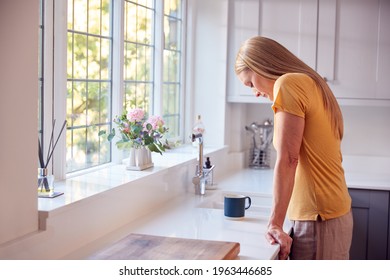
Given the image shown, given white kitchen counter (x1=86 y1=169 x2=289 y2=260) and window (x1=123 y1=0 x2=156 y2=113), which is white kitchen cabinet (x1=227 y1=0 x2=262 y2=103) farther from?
white kitchen counter (x1=86 y1=169 x2=289 y2=260)

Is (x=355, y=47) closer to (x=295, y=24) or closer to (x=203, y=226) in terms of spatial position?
(x=295, y=24)

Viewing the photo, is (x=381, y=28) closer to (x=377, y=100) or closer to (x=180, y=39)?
(x=377, y=100)

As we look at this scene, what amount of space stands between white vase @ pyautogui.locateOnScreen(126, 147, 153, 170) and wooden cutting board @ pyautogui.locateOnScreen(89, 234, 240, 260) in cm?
89

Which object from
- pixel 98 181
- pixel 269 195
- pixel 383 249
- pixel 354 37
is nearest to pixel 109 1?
pixel 98 181

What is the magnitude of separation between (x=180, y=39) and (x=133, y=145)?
1.35 meters

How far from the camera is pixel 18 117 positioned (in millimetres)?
1868

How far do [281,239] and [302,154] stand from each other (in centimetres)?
31

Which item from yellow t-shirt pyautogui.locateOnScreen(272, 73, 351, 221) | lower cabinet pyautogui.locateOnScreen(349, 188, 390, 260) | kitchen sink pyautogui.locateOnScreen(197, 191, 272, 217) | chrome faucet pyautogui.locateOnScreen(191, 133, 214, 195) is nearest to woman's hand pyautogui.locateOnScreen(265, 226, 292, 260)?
yellow t-shirt pyautogui.locateOnScreen(272, 73, 351, 221)

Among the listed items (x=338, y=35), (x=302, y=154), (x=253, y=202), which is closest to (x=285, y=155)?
(x=302, y=154)

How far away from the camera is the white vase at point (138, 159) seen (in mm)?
3029

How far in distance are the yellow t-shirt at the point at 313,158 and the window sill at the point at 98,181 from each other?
29.3 inches

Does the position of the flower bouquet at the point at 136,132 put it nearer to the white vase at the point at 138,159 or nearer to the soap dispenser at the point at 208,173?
the white vase at the point at 138,159

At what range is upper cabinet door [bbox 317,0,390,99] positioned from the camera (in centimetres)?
407

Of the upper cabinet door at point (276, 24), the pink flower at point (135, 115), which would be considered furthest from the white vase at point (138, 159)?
the upper cabinet door at point (276, 24)
